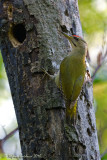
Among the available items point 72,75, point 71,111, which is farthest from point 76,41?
point 71,111

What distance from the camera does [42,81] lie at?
3.59 metres

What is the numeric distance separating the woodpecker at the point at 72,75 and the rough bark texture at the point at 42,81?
0.28 feet

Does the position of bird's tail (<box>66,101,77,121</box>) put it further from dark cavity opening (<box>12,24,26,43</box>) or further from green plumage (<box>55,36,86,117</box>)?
dark cavity opening (<box>12,24,26,43</box>)

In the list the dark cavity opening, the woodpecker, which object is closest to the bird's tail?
the woodpecker

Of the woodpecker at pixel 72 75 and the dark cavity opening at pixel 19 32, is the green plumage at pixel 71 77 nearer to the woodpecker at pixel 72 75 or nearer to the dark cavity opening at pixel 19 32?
the woodpecker at pixel 72 75

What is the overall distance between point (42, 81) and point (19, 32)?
83 cm

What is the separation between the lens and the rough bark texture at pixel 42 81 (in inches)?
131

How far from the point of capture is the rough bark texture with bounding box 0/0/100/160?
333 cm

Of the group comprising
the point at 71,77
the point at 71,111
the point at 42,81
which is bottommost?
the point at 71,111

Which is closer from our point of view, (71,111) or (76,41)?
(71,111)

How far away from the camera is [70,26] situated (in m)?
3.89

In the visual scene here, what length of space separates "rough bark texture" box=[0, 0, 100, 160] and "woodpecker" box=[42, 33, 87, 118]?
0.28 ft

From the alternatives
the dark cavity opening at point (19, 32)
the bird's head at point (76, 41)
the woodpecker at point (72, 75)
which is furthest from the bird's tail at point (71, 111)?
the dark cavity opening at point (19, 32)

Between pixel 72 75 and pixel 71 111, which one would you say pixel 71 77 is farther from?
pixel 71 111
